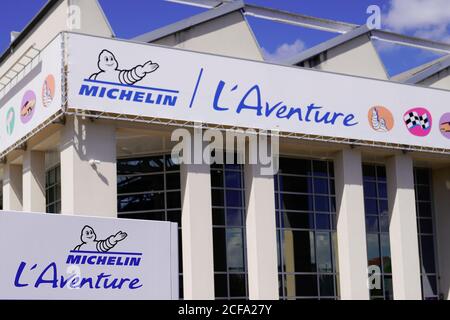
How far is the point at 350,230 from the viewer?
24.7 m

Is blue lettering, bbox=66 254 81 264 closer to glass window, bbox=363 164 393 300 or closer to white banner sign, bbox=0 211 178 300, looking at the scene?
white banner sign, bbox=0 211 178 300

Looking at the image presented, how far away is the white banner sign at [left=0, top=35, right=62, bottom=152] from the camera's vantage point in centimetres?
2055

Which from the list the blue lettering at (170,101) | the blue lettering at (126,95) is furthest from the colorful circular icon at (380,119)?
the blue lettering at (126,95)

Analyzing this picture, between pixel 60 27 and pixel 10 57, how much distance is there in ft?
18.0

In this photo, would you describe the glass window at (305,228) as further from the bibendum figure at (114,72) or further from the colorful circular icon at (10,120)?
the colorful circular icon at (10,120)

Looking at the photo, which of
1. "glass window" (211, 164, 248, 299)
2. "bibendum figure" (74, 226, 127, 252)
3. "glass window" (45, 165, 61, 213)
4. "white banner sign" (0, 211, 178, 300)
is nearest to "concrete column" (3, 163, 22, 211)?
"glass window" (45, 165, 61, 213)

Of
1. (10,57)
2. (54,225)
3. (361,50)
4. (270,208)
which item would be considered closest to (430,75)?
(361,50)

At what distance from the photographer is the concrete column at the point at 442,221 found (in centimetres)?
2941

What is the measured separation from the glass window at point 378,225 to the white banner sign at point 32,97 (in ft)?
42.9

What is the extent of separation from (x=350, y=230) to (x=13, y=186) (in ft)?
39.7

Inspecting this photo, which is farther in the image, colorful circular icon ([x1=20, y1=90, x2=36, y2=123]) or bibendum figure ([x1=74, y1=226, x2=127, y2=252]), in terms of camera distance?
colorful circular icon ([x1=20, y1=90, x2=36, y2=123])

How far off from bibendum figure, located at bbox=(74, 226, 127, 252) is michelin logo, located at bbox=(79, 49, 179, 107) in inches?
421

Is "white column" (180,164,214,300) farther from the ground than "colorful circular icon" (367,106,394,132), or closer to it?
closer to it

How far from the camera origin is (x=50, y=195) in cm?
2692
